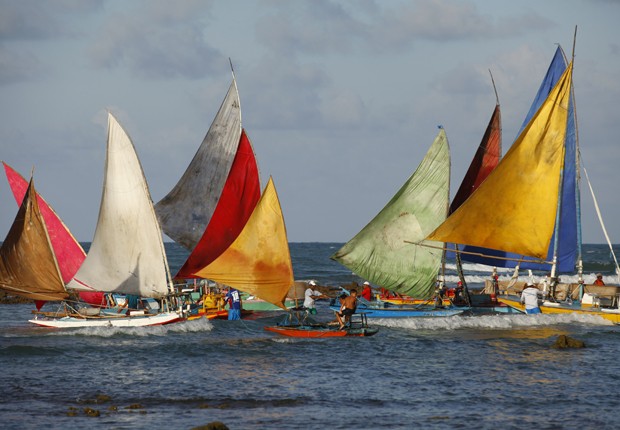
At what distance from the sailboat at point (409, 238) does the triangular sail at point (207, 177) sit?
9282mm

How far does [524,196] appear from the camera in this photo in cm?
4250

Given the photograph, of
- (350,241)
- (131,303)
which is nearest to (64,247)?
(131,303)

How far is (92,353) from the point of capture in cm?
3825

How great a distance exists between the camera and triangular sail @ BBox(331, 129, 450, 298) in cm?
4738

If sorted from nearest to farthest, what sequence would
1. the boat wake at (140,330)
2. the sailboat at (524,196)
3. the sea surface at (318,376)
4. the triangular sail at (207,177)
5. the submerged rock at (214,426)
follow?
the submerged rock at (214,426) < the sea surface at (318,376) < the sailboat at (524,196) < the boat wake at (140,330) < the triangular sail at (207,177)

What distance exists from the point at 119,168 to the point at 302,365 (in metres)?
14.2

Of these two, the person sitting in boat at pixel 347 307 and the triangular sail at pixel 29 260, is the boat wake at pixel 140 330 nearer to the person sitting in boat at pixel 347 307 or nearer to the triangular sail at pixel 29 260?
the triangular sail at pixel 29 260

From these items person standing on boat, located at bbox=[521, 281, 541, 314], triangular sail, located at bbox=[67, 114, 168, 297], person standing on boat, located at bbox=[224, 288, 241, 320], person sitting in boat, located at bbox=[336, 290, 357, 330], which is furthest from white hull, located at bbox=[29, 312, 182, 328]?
person standing on boat, located at bbox=[521, 281, 541, 314]

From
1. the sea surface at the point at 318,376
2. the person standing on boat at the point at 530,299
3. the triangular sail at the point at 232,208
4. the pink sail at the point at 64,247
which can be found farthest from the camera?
the pink sail at the point at 64,247

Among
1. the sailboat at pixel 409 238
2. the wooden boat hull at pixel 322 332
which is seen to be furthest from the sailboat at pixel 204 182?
the wooden boat hull at pixel 322 332

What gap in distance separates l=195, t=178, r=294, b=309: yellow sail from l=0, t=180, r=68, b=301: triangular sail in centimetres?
880

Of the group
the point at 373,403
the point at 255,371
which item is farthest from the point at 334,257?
the point at 373,403

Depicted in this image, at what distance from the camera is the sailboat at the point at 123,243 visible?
43.9 metres

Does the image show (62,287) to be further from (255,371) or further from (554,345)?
(554,345)
